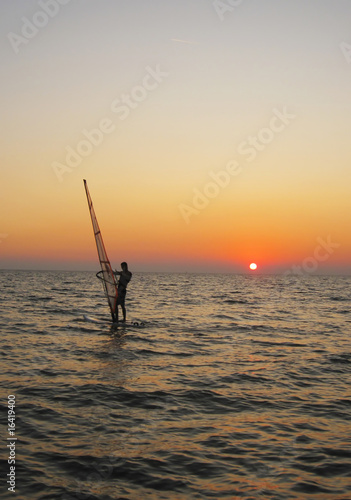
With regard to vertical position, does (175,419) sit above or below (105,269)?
below

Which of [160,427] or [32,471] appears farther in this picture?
[160,427]

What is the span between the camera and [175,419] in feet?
29.4

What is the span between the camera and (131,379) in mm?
12055

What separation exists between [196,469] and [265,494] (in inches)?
47.1

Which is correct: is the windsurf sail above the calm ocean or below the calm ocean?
above

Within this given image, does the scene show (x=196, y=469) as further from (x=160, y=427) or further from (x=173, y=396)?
(x=173, y=396)

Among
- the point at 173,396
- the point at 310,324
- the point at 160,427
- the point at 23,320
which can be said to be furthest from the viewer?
the point at 310,324

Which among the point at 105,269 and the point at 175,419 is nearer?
the point at 175,419

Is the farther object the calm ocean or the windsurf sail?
the windsurf sail

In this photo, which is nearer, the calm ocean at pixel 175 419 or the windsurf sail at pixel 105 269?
the calm ocean at pixel 175 419

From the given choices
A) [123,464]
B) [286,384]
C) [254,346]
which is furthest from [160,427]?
[254,346]

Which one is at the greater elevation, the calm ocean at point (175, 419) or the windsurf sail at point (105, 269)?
the windsurf sail at point (105, 269)

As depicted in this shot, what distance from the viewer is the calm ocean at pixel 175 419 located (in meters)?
6.38

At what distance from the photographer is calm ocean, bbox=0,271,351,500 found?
251 inches
